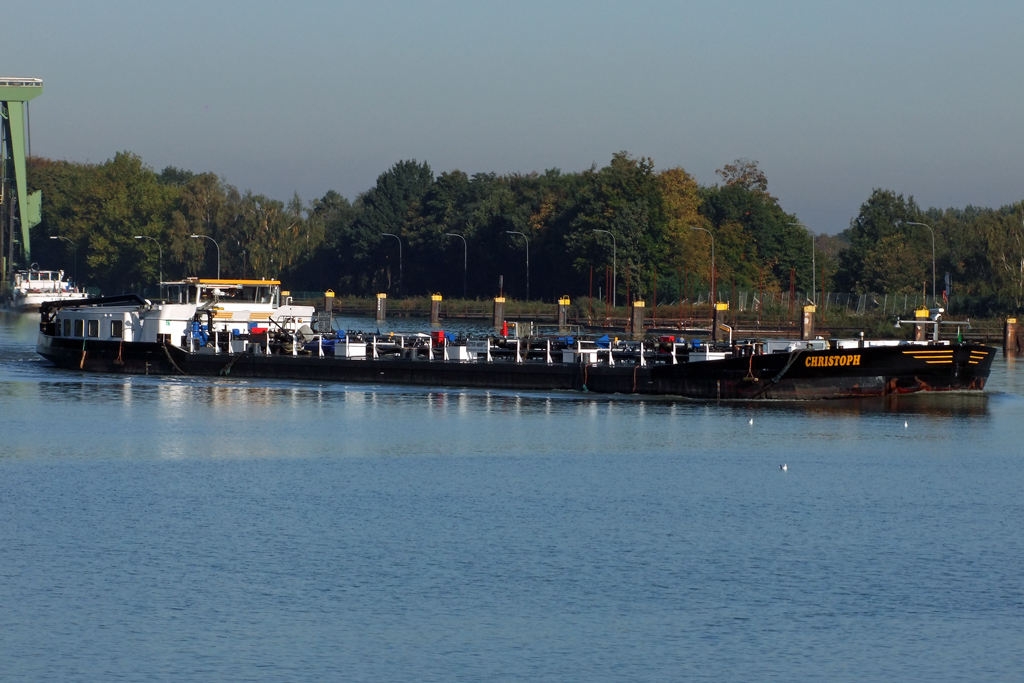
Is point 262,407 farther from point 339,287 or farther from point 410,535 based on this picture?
point 339,287

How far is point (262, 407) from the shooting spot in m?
52.2

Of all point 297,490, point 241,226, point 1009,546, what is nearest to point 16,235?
point 241,226

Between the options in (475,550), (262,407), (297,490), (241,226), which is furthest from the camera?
(241,226)

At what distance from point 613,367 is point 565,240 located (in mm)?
90390

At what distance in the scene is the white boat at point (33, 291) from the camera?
159000 mm

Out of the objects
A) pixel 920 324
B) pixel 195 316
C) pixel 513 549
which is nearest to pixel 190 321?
pixel 195 316

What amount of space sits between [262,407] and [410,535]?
85.5 feet

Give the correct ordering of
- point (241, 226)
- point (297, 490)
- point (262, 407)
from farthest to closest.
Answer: point (241, 226)
point (262, 407)
point (297, 490)

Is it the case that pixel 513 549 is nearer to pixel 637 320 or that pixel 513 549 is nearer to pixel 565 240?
pixel 637 320

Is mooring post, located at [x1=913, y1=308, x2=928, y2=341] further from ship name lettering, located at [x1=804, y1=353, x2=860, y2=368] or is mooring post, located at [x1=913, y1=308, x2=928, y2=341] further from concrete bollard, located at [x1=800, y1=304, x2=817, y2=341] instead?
concrete bollard, located at [x1=800, y1=304, x2=817, y2=341]

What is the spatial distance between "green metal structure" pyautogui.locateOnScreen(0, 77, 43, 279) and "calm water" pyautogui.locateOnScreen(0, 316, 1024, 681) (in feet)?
389

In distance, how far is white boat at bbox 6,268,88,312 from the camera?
159000 mm

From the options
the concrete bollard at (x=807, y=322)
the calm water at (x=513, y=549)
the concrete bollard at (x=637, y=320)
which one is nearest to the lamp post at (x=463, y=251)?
the concrete bollard at (x=637, y=320)

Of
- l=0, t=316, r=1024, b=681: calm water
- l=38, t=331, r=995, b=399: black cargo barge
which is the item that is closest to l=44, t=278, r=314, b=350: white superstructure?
l=38, t=331, r=995, b=399: black cargo barge
